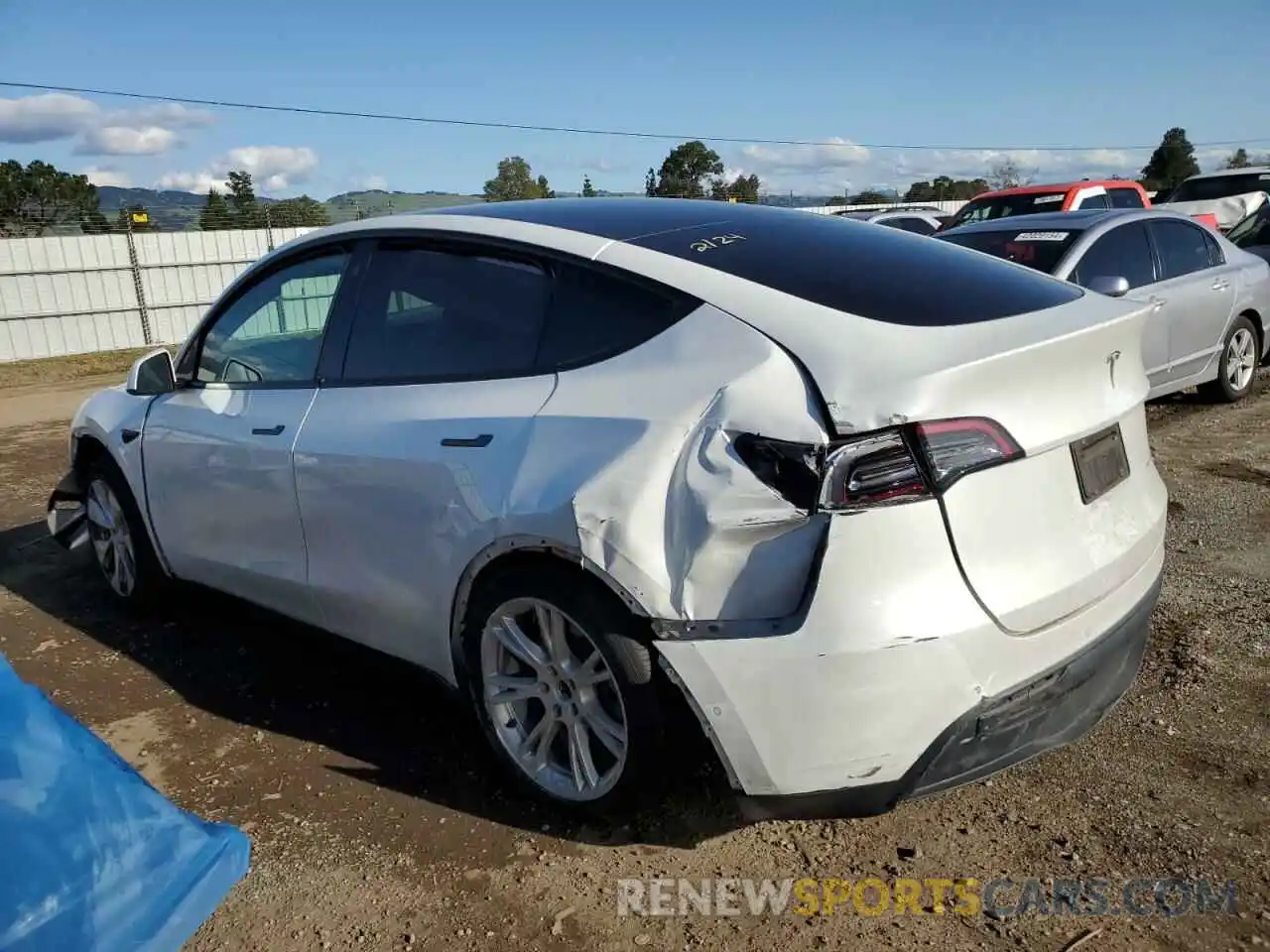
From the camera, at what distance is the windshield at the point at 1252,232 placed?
11711 mm

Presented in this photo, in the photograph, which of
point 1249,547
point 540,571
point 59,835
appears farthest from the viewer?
point 1249,547

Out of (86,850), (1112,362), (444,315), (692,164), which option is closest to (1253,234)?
(1112,362)

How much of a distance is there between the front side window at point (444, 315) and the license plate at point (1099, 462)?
1448 millimetres

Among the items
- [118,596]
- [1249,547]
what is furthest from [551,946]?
[1249,547]

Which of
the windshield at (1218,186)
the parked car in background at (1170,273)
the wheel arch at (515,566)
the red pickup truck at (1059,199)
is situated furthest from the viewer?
the windshield at (1218,186)

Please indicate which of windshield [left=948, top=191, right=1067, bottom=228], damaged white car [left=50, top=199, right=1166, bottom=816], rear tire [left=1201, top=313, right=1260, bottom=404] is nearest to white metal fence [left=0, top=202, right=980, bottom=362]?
windshield [left=948, top=191, right=1067, bottom=228]

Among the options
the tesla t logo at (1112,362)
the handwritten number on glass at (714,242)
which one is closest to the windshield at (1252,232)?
the tesla t logo at (1112,362)

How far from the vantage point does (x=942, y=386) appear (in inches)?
90.1

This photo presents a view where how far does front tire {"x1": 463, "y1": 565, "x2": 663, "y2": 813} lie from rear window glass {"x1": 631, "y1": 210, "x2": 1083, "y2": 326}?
96 centimetres

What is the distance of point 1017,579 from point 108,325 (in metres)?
19.9

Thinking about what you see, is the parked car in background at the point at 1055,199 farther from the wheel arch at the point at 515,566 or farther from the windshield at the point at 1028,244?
the wheel arch at the point at 515,566

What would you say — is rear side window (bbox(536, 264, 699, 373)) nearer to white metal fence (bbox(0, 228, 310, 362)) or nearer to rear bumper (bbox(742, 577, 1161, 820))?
rear bumper (bbox(742, 577, 1161, 820))

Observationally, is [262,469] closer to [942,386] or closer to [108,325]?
[942,386]

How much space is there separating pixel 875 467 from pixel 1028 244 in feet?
18.0
